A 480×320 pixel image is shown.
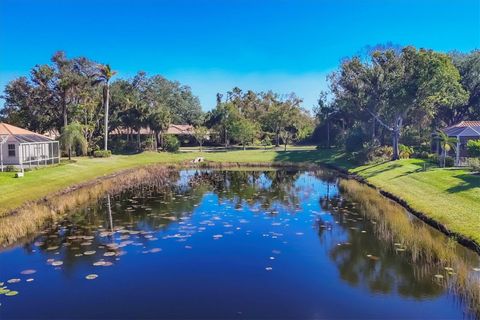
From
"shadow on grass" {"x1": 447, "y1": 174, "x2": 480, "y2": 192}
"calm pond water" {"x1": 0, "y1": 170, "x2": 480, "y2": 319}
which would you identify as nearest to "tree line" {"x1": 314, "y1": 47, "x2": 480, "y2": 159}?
"shadow on grass" {"x1": 447, "y1": 174, "x2": 480, "y2": 192}

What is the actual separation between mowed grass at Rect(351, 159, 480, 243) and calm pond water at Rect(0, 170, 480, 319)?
6.49 ft

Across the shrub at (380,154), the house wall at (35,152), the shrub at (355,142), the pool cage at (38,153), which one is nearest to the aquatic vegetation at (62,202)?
the pool cage at (38,153)

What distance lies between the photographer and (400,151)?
149 feet

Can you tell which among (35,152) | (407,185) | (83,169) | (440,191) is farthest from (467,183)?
(35,152)

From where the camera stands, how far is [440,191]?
24188 millimetres

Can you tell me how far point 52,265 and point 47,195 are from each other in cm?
1398

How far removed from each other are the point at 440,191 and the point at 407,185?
14.2 ft

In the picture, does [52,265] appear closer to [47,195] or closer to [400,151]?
[47,195]

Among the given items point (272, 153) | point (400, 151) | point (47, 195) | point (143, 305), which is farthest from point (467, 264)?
point (272, 153)

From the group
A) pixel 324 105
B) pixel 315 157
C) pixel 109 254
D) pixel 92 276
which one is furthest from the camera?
pixel 324 105

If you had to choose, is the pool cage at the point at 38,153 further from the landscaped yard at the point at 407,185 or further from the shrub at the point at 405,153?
the shrub at the point at 405,153

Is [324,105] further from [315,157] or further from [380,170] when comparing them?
[380,170]

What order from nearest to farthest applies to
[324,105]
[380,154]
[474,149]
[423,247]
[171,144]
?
[423,247], [474,149], [380,154], [171,144], [324,105]

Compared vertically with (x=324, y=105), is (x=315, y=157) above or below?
below
